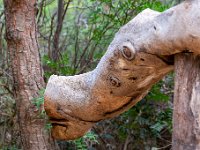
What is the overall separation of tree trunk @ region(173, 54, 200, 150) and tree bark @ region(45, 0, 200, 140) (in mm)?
45

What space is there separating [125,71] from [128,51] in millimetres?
101

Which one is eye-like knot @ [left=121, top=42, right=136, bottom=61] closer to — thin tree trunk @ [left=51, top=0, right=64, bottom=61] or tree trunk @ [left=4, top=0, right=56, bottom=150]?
tree trunk @ [left=4, top=0, right=56, bottom=150]

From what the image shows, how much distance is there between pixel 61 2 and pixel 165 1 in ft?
3.05

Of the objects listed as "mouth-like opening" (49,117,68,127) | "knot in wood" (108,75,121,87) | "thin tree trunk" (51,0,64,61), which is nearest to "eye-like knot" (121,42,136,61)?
"knot in wood" (108,75,121,87)

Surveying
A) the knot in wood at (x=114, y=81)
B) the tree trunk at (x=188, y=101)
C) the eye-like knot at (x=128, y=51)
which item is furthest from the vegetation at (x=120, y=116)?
the tree trunk at (x=188, y=101)

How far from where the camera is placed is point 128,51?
60.1 inches

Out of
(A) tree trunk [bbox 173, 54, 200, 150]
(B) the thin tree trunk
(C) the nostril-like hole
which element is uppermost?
(B) the thin tree trunk

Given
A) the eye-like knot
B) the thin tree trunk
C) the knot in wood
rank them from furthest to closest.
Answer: the thin tree trunk < the knot in wood < the eye-like knot

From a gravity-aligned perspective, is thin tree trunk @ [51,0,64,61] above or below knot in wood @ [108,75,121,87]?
above

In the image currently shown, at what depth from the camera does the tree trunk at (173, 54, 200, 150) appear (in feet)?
4.55

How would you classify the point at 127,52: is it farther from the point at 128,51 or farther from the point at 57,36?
the point at 57,36

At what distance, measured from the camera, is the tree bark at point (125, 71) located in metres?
1.36

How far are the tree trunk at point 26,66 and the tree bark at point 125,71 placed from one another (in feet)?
0.27

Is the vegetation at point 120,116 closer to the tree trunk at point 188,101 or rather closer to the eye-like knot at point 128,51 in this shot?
the eye-like knot at point 128,51
